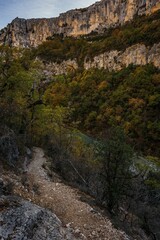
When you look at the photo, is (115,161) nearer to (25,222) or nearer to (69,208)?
(69,208)

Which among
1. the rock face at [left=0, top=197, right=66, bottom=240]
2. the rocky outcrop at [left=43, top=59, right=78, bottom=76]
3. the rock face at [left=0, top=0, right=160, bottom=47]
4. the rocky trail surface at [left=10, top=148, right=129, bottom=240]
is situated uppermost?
the rock face at [left=0, top=0, right=160, bottom=47]

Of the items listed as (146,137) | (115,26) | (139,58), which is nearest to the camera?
(146,137)

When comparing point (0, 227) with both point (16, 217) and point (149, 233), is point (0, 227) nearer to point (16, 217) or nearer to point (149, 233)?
point (16, 217)

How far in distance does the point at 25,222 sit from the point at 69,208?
4001mm

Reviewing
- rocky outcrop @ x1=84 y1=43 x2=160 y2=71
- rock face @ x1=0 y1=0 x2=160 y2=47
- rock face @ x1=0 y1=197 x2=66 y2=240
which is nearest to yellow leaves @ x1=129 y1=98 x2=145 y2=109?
rocky outcrop @ x1=84 y1=43 x2=160 y2=71

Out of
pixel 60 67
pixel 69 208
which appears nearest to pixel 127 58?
pixel 60 67

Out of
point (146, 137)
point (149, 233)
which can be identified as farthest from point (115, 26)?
point (149, 233)

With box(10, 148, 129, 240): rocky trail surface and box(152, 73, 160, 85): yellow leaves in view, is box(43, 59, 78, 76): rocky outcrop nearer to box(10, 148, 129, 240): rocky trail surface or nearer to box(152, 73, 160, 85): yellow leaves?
box(152, 73, 160, 85): yellow leaves

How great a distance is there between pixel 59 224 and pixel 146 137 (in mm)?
45812

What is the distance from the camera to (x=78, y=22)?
135500 mm

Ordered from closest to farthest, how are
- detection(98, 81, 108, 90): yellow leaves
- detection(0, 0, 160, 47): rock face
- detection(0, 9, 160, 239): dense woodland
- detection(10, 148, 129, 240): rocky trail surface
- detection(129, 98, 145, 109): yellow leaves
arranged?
detection(10, 148, 129, 240): rocky trail surface → detection(0, 9, 160, 239): dense woodland → detection(129, 98, 145, 109): yellow leaves → detection(98, 81, 108, 90): yellow leaves → detection(0, 0, 160, 47): rock face

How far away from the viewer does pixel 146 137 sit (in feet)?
181

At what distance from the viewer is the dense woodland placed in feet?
51.1

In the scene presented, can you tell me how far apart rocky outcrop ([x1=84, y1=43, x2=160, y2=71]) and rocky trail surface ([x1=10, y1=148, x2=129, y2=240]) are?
6336 cm
